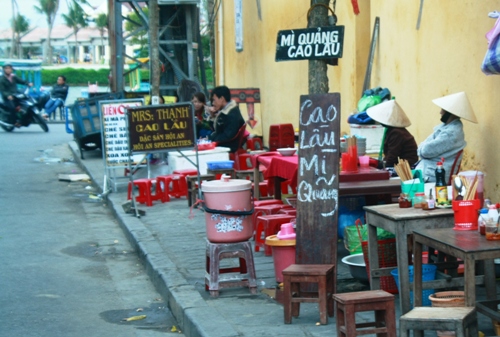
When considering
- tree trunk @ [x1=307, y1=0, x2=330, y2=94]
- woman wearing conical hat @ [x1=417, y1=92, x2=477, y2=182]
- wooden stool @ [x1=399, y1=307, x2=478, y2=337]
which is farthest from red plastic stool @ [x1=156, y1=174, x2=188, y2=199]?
wooden stool @ [x1=399, y1=307, x2=478, y2=337]

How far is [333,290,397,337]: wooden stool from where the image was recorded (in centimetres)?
536

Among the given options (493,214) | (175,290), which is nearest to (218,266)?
(175,290)

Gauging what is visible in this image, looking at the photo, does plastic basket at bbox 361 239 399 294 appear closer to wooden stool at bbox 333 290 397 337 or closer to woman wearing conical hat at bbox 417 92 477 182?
wooden stool at bbox 333 290 397 337

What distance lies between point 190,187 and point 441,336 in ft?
23.3

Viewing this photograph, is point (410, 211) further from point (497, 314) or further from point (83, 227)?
point (83, 227)

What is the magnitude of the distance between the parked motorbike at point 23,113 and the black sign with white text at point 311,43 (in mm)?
19345

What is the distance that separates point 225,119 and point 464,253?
8.19 m

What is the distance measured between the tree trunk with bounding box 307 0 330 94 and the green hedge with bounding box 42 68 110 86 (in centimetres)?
7381

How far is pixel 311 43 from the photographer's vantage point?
787cm

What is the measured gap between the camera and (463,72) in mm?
8812

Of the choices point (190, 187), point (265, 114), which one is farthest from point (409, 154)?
point (265, 114)

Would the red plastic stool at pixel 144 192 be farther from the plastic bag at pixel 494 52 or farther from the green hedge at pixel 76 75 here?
the green hedge at pixel 76 75

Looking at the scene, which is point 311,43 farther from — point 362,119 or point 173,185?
point 173,185

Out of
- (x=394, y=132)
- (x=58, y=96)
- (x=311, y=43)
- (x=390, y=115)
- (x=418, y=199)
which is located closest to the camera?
(x=418, y=199)
